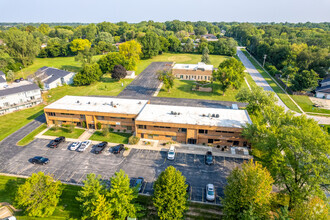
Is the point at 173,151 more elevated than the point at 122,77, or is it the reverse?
the point at 122,77

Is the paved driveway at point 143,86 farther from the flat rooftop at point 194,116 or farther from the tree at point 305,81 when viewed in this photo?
the tree at point 305,81

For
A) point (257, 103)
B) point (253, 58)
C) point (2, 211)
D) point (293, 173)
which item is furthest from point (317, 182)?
point (253, 58)

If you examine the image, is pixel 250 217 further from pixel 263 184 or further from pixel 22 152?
pixel 22 152

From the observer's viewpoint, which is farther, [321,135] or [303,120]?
[303,120]

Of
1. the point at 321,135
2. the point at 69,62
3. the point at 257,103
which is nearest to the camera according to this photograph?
the point at 321,135

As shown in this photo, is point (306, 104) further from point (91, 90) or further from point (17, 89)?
point (17, 89)

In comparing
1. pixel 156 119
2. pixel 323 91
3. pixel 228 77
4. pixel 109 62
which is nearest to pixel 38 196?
pixel 156 119

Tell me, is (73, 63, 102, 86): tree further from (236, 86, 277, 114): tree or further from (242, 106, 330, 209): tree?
(242, 106, 330, 209): tree

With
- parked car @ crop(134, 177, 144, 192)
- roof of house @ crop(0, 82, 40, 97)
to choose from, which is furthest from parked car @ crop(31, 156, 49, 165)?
roof of house @ crop(0, 82, 40, 97)
